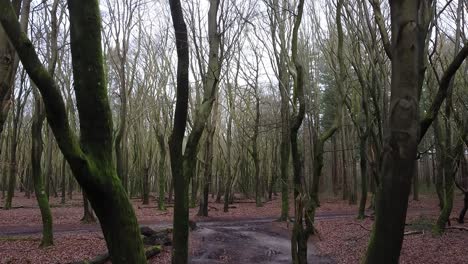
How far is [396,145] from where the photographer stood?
243cm

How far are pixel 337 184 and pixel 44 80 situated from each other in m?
31.2

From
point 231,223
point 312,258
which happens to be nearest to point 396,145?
point 312,258

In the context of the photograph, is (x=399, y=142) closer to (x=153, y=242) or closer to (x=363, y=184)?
(x=153, y=242)

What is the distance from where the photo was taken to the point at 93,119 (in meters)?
3.24

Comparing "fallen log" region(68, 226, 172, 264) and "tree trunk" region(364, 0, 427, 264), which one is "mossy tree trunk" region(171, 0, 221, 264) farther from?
"tree trunk" region(364, 0, 427, 264)

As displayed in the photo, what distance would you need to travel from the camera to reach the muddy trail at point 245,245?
34.3 ft

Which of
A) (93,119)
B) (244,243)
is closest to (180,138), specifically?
(93,119)

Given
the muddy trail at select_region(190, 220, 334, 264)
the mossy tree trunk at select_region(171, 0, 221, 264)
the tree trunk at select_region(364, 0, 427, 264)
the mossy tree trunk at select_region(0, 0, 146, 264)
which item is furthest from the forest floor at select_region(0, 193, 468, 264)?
the mossy tree trunk at select_region(0, 0, 146, 264)

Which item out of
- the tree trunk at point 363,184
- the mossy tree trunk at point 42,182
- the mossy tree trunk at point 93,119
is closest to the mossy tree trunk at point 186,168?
the mossy tree trunk at point 93,119

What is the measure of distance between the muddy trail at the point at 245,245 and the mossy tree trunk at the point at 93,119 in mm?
7055

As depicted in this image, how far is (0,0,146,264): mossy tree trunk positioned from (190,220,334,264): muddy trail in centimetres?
705

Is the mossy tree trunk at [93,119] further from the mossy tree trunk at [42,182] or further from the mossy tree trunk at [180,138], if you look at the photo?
the mossy tree trunk at [42,182]

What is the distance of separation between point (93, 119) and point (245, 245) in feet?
32.1

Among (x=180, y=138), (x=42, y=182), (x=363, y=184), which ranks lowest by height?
(x=363, y=184)
